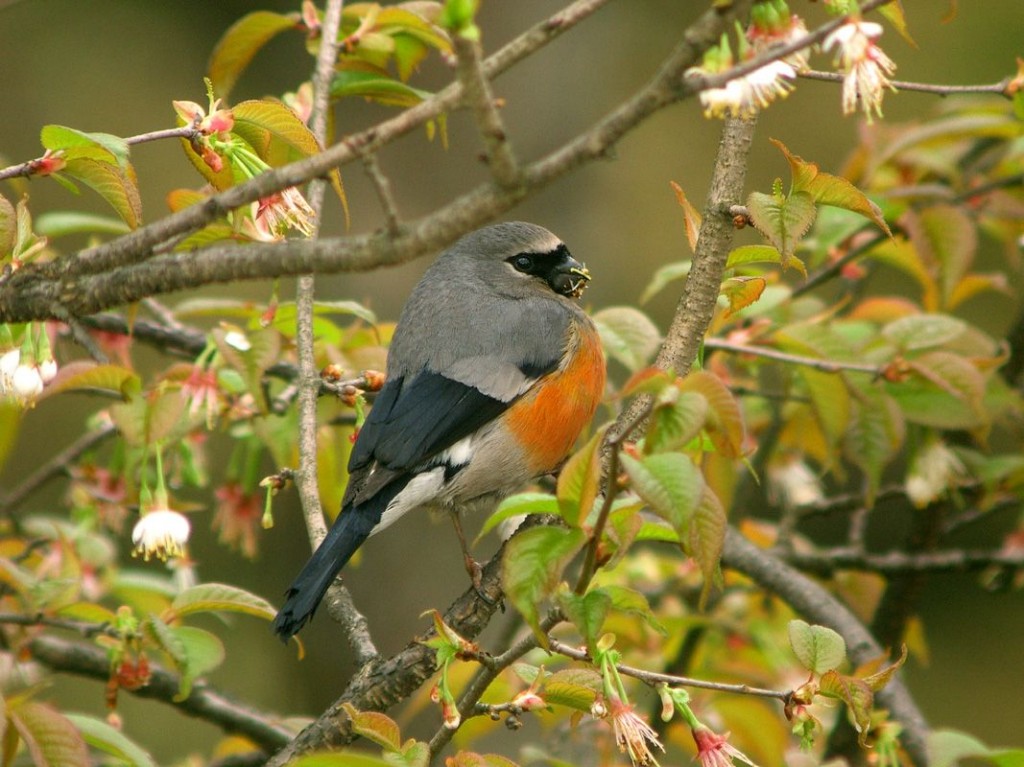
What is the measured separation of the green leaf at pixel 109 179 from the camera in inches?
87.9

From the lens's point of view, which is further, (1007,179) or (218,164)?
(1007,179)

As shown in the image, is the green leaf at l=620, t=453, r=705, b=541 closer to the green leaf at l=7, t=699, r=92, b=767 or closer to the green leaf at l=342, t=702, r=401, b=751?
the green leaf at l=342, t=702, r=401, b=751

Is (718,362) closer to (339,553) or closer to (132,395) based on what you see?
(339,553)

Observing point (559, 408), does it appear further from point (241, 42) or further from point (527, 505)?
point (527, 505)

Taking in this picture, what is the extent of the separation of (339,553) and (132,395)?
0.60 metres

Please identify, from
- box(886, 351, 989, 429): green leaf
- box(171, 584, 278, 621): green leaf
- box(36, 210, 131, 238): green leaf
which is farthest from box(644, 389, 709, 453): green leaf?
box(36, 210, 131, 238): green leaf

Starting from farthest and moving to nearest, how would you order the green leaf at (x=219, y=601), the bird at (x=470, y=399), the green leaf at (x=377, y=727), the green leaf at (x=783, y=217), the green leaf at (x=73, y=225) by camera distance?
the green leaf at (x=73, y=225) < the bird at (x=470, y=399) < the green leaf at (x=219, y=601) < the green leaf at (x=783, y=217) < the green leaf at (x=377, y=727)

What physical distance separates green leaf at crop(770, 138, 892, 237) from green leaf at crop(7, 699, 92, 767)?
1.63 meters

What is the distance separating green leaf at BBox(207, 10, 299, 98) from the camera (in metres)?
2.93

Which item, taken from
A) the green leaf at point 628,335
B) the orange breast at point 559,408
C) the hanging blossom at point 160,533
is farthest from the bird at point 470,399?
the hanging blossom at point 160,533

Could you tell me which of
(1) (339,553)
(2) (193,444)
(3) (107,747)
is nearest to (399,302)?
(2) (193,444)

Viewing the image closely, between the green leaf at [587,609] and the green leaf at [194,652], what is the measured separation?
1021 mm

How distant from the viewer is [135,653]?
2559 mm

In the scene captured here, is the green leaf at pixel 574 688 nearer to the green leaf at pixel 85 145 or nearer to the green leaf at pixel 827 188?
the green leaf at pixel 827 188
